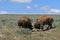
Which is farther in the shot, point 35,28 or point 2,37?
point 35,28

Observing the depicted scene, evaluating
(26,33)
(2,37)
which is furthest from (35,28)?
(2,37)

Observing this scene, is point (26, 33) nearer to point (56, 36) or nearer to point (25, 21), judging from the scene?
point (56, 36)

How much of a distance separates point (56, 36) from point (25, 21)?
16.3ft

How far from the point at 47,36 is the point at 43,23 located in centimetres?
563

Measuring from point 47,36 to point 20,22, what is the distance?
193 inches

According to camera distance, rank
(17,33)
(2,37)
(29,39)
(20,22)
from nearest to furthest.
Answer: (2,37)
(29,39)
(17,33)
(20,22)

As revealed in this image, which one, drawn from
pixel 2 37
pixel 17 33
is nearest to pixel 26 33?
pixel 17 33

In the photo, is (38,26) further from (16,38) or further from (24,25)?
(16,38)

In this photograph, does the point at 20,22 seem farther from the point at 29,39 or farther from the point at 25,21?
the point at 29,39

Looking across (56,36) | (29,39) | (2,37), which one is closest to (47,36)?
(56,36)

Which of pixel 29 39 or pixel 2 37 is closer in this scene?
pixel 2 37

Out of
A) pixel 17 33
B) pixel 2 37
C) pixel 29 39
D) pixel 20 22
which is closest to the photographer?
pixel 2 37

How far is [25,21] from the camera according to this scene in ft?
75.7

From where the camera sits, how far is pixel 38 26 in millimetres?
24266
